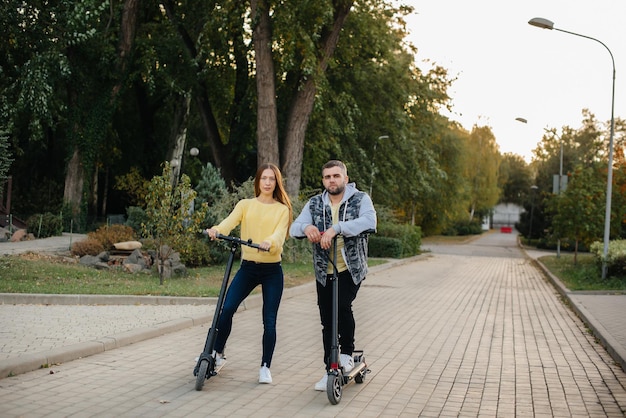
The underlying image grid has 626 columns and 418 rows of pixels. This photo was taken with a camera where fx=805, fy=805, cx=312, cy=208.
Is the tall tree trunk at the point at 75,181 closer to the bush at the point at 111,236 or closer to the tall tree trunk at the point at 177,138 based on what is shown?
the tall tree trunk at the point at 177,138

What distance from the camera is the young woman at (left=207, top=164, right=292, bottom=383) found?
21.5ft

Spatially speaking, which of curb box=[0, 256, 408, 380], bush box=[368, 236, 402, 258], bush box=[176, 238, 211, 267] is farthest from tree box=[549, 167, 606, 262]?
curb box=[0, 256, 408, 380]

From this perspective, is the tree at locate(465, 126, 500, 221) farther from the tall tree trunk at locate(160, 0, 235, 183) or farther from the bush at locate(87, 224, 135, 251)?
the bush at locate(87, 224, 135, 251)

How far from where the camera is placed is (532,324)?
12125 millimetres

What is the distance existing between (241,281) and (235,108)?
23.4m

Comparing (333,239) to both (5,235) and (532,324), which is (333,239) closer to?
(532,324)

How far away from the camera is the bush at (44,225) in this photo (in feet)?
85.1

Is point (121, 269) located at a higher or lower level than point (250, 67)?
lower

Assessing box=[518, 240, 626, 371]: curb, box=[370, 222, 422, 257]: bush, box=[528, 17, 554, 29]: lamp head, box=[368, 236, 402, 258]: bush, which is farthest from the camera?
box=[370, 222, 422, 257]: bush

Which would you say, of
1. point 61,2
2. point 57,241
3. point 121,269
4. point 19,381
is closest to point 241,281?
point 19,381

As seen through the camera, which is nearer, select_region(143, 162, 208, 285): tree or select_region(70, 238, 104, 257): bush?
select_region(143, 162, 208, 285): tree

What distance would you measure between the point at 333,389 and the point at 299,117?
1834cm

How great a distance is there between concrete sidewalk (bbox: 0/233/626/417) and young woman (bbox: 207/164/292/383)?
431mm

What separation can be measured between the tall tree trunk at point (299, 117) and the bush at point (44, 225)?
832 centimetres
